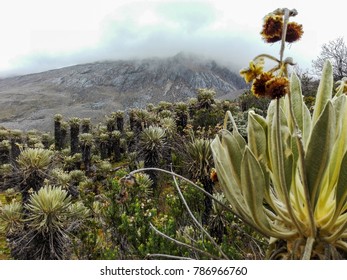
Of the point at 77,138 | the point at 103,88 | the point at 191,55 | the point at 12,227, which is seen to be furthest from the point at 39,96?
the point at 12,227

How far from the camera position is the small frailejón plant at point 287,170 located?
1.24 meters

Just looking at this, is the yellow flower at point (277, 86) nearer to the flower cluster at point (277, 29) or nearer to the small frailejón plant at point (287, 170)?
the small frailejón plant at point (287, 170)

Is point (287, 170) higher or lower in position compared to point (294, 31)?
lower

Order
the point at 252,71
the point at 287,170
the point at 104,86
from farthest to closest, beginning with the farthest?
1. the point at 104,86
2. the point at 287,170
3. the point at 252,71

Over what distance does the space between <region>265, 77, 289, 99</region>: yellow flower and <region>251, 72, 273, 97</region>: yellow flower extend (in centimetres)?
4

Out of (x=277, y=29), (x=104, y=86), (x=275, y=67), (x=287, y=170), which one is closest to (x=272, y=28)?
(x=277, y=29)

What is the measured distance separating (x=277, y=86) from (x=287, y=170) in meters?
0.38

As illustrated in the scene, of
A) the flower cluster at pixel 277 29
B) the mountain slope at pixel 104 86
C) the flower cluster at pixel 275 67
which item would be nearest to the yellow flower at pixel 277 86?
the flower cluster at pixel 275 67

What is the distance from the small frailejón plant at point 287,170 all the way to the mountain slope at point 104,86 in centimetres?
6410

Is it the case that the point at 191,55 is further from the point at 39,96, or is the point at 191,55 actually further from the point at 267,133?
the point at 267,133

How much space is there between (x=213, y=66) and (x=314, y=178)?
88.7 metres

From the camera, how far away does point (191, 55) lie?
329ft

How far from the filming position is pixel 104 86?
100062mm

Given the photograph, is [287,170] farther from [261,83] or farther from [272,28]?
[272,28]
